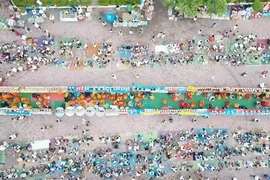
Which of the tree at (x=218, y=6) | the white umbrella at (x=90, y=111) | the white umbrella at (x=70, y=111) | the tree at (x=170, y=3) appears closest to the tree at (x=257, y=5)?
the tree at (x=218, y=6)

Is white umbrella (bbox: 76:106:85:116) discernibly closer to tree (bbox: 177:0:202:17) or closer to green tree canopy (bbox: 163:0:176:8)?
green tree canopy (bbox: 163:0:176:8)

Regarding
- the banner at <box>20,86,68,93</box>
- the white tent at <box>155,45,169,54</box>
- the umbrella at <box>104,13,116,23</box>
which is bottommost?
the banner at <box>20,86,68,93</box>

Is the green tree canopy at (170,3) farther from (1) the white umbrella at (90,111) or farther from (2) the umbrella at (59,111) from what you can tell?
(2) the umbrella at (59,111)

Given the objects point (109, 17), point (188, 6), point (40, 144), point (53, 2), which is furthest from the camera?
point (109, 17)

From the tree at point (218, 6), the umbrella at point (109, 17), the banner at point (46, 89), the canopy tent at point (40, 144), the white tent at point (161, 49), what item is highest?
the tree at point (218, 6)

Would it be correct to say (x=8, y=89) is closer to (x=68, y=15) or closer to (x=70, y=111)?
(x=70, y=111)

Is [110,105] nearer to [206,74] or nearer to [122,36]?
[122,36]

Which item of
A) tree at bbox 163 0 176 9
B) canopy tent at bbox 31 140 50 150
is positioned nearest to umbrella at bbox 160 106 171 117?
tree at bbox 163 0 176 9

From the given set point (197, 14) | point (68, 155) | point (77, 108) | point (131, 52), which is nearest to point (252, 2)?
point (197, 14)

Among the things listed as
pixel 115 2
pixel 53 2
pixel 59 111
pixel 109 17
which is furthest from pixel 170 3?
pixel 59 111
